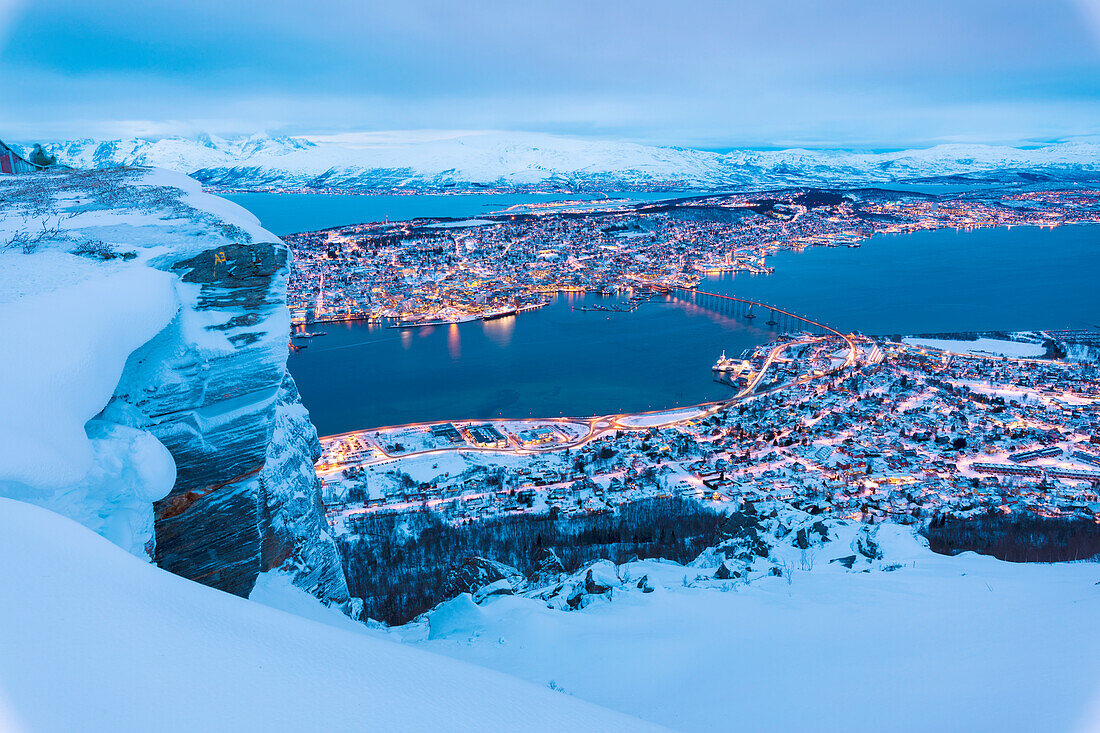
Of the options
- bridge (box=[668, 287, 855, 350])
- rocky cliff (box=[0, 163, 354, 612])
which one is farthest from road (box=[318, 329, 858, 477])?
rocky cliff (box=[0, 163, 354, 612])

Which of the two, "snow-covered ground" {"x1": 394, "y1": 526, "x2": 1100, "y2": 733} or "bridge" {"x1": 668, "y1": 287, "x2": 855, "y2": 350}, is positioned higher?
"snow-covered ground" {"x1": 394, "y1": 526, "x2": 1100, "y2": 733}

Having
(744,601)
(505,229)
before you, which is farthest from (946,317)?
(505,229)

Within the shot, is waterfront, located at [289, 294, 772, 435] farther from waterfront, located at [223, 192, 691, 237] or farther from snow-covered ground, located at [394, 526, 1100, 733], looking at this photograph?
waterfront, located at [223, 192, 691, 237]

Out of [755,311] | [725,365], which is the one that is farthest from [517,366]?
[755,311]

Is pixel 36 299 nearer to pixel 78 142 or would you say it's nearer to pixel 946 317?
pixel 946 317

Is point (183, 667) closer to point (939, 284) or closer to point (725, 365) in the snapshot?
point (725, 365)
